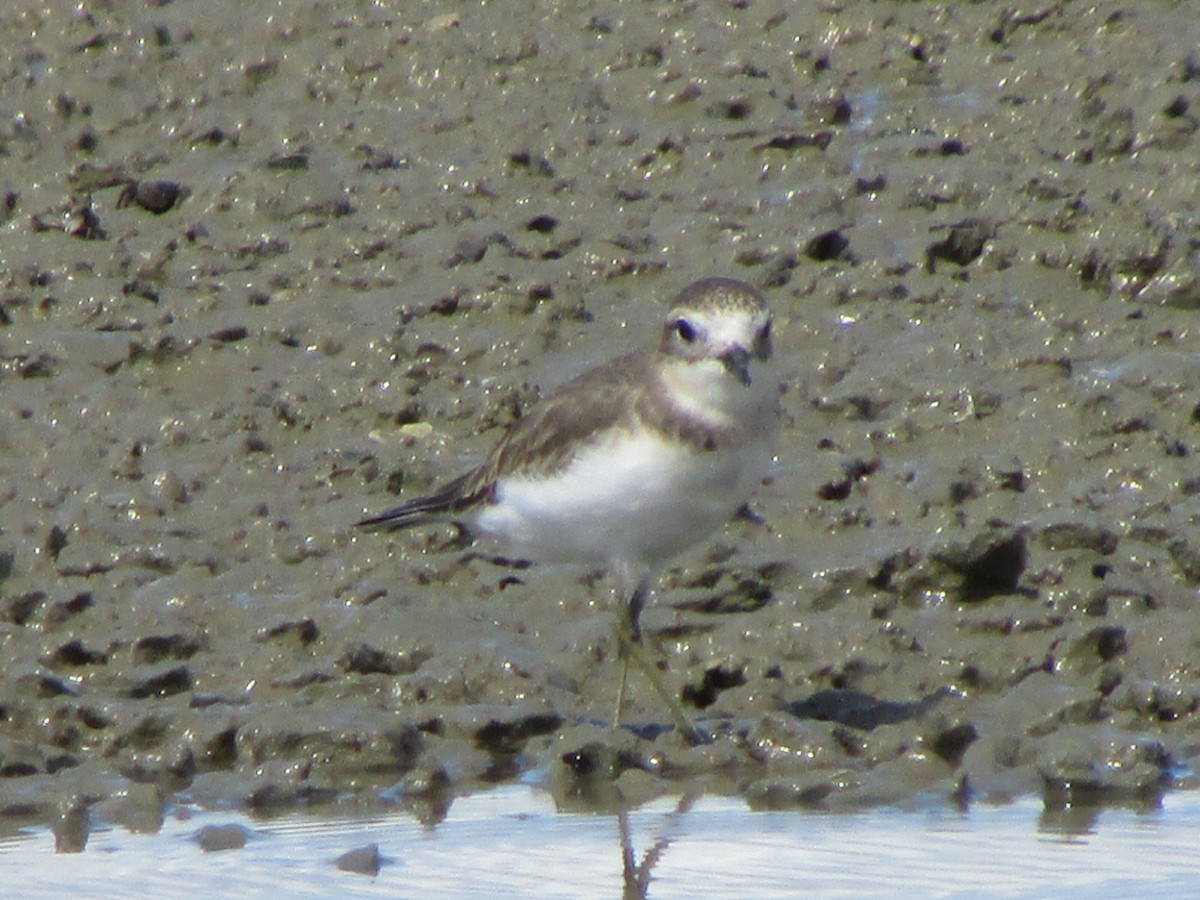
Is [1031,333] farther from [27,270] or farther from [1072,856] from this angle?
[27,270]

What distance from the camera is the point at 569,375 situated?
394 inches

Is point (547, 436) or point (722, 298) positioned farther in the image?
point (547, 436)

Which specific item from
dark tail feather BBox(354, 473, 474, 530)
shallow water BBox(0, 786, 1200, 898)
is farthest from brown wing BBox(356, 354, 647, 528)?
shallow water BBox(0, 786, 1200, 898)

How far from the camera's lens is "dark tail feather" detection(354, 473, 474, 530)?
331 inches

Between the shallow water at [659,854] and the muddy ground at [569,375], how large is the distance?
0.59ft

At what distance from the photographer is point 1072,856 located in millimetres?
6609

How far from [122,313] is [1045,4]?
5.00m

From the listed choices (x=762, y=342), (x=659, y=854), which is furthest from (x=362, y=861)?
(x=762, y=342)

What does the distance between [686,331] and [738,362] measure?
0.77 feet

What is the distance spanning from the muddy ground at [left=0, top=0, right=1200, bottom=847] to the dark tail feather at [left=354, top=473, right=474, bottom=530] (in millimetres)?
283

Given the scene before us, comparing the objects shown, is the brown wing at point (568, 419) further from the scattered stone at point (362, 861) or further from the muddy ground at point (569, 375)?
the scattered stone at point (362, 861)

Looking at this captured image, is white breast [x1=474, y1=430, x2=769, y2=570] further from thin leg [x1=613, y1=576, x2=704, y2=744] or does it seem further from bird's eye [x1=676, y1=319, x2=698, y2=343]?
bird's eye [x1=676, y1=319, x2=698, y2=343]

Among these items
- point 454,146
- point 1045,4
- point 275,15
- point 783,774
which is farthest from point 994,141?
point 783,774

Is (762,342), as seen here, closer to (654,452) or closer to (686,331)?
(686,331)
